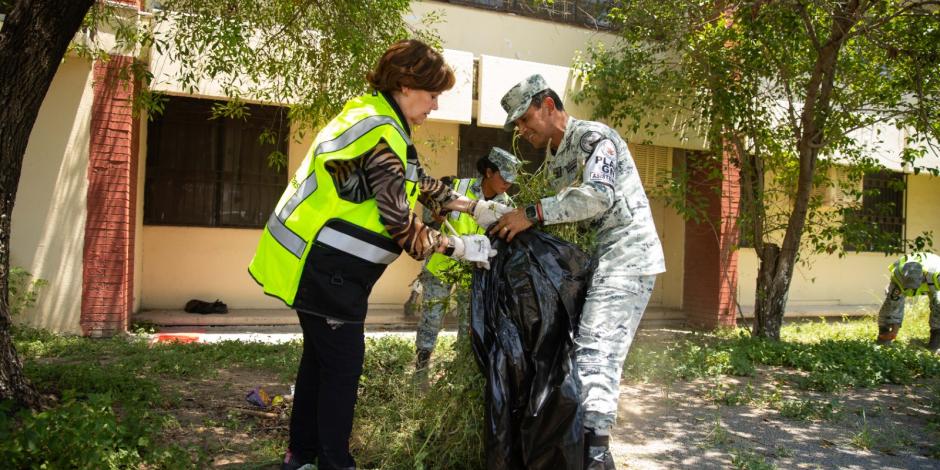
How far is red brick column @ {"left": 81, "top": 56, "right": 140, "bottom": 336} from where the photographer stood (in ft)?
23.6

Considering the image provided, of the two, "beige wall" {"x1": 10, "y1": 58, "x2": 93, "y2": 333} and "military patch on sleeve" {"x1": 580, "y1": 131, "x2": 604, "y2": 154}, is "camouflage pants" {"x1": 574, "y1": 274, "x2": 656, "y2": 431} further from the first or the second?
"beige wall" {"x1": 10, "y1": 58, "x2": 93, "y2": 333}

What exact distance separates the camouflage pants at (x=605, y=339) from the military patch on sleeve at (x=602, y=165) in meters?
0.44

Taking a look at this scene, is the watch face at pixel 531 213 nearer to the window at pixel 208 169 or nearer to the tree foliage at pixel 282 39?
the tree foliage at pixel 282 39

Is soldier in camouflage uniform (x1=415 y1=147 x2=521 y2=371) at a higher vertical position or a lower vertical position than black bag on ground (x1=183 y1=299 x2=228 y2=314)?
higher

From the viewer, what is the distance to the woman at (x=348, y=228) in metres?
2.71

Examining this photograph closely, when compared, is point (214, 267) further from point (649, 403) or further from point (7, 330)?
point (649, 403)

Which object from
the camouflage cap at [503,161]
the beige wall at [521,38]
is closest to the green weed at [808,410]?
the camouflage cap at [503,161]

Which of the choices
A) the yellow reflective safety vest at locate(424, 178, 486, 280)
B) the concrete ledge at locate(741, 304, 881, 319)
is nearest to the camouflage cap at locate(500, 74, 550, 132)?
the yellow reflective safety vest at locate(424, 178, 486, 280)

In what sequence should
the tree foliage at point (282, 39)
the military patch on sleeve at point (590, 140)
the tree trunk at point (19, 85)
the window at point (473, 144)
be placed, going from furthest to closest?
the window at point (473, 144) < the tree foliage at point (282, 39) < the tree trunk at point (19, 85) < the military patch on sleeve at point (590, 140)

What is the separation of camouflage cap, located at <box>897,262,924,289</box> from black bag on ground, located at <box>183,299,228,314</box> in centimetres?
833

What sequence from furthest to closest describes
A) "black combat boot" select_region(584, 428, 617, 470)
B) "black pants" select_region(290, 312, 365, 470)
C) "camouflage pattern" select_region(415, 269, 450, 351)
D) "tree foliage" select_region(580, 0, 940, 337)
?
"tree foliage" select_region(580, 0, 940, 337), "camouflage pattern" select_region(415, 269, 450, 351), "black combat boot" select_region(584, 428, 617, 470), "black pants" select_region(290, 312, 365, 470)

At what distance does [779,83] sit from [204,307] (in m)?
7.29

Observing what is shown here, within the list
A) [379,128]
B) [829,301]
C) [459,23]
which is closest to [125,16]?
[459,23]

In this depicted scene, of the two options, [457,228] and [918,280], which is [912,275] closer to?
[918,280]
